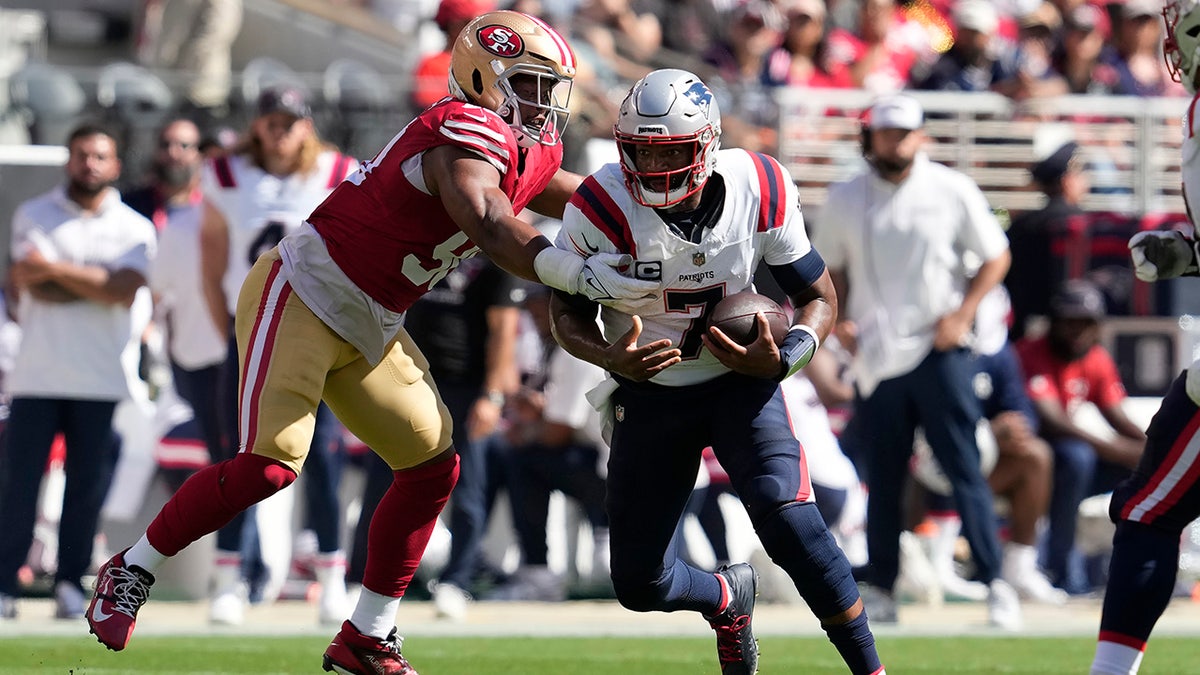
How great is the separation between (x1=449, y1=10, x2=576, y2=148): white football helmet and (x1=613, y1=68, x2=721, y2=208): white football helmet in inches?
18.9

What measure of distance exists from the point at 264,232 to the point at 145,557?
9.93ft

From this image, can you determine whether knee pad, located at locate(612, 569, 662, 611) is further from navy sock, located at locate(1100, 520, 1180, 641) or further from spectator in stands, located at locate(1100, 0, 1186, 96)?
spectator in stands, located at locate(1100, 0, 1186, 96)

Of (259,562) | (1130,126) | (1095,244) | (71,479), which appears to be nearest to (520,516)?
(259,562)

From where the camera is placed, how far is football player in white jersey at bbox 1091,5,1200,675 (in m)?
5.29

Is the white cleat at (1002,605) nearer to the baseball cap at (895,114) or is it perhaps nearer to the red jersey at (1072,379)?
the red jersey at (1072,379)

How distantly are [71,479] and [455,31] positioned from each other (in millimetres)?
2729

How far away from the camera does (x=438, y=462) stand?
6.09m

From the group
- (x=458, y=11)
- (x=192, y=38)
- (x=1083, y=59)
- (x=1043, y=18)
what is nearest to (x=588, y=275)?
(x=458, y=11)

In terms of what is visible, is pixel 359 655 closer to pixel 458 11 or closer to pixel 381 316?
pixel 381 316

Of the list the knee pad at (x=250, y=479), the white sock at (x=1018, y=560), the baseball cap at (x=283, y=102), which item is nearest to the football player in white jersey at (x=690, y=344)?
the knee pad at (x=250, y=479)

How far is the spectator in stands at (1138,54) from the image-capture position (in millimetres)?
12492

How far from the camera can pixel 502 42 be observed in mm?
5801

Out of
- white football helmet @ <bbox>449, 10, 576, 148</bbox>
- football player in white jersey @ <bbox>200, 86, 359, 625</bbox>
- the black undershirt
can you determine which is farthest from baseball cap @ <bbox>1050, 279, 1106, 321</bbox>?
the black undershirt

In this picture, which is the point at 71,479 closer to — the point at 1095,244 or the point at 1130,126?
the point at 1095,244
